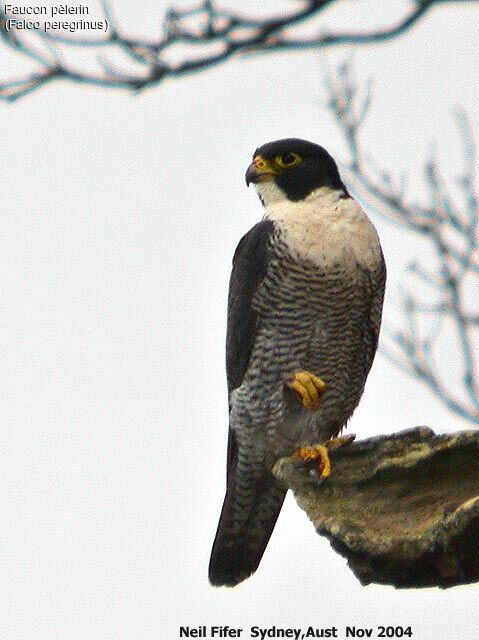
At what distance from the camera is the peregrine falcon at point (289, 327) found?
600cm

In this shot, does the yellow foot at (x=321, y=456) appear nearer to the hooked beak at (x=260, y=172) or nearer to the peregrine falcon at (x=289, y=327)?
the peregrine falcon at (x=289, y=327)

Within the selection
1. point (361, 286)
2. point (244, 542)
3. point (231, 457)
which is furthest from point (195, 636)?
point (361, 286)

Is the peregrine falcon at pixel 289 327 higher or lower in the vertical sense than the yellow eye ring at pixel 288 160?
lower

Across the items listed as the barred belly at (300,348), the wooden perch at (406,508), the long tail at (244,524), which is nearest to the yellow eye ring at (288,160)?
the barred belly at (300,348)

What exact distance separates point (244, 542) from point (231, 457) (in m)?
0.48

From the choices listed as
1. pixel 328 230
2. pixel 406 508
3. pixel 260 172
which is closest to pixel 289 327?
pixel 328 230

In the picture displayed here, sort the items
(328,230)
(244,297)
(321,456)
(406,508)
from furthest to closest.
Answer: (244,297)
(328,230)
(321,456)
(406,508)

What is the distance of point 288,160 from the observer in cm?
632

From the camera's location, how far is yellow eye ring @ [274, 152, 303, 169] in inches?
248

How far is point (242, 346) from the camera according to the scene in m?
6.17

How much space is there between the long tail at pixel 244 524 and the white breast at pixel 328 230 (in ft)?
3.72

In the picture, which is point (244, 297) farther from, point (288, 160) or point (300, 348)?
point (288, 160)

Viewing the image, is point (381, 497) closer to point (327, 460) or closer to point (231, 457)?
point (327, 460)

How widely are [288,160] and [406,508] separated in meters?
2.95
